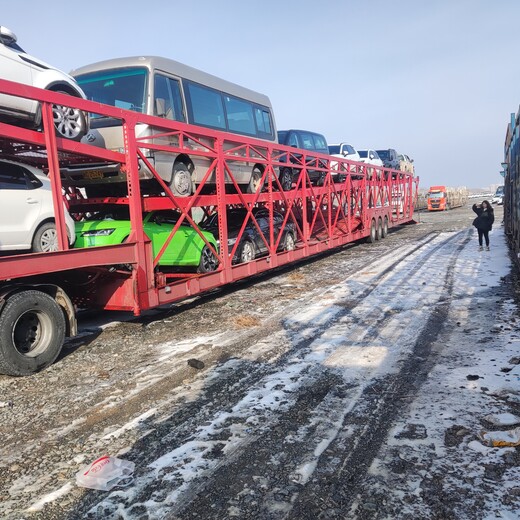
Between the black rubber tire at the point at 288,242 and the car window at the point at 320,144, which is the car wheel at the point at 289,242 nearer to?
the black rubber tire at the point at 288,242

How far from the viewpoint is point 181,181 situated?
727cm

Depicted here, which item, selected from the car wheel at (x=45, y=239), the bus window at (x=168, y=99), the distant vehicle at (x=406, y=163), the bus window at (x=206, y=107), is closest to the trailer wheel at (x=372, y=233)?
the bus window at (x=206, y=107)

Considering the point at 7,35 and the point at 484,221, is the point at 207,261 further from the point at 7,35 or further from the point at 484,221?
the point at 484,221

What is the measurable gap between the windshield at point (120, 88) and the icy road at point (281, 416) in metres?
3.43

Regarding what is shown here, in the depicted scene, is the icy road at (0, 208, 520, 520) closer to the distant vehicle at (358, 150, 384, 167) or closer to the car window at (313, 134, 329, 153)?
the car window at (313, 134, 329, 153)

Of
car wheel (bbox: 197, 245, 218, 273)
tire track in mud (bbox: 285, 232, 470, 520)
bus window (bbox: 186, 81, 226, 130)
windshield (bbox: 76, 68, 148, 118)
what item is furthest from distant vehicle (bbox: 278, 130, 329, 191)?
tire track in mud (bbox: 285, 232, 470, 520)

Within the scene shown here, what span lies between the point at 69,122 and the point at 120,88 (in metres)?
1.73

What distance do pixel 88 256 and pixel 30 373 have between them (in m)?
1.43

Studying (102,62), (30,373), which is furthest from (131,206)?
(102,62)

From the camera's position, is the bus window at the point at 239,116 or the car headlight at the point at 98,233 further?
the bus window at the point at 239,116

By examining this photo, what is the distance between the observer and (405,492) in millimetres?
2646

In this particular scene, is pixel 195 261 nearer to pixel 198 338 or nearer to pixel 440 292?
pixel 198 338

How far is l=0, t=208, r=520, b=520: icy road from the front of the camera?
2.66m

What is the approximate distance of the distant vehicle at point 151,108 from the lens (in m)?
6.60
